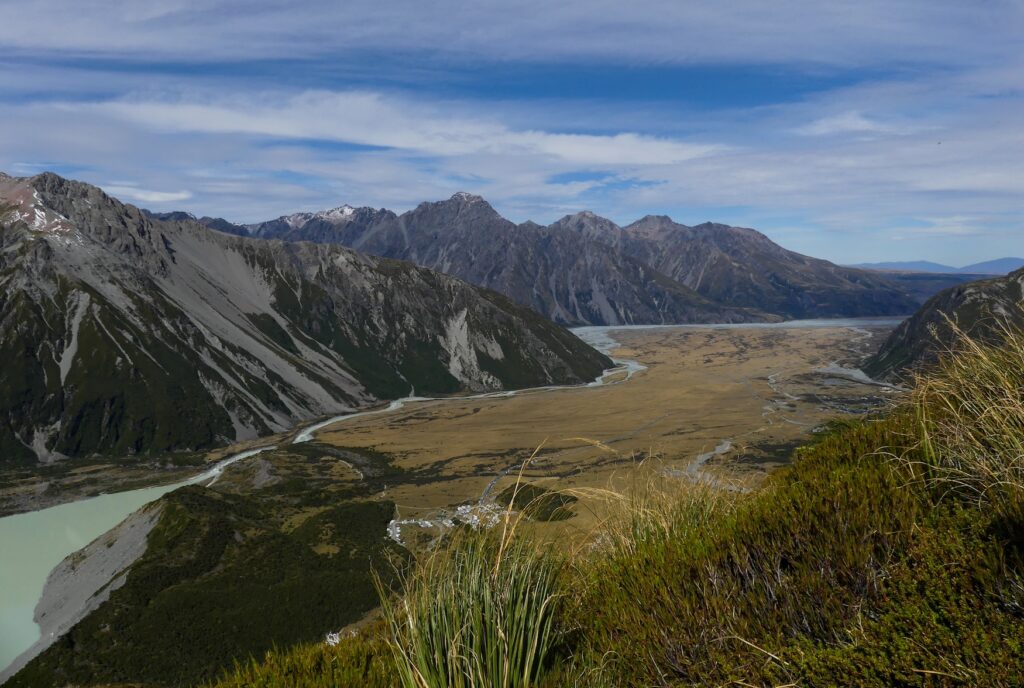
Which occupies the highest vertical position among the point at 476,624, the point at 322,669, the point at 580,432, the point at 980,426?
the point at 980,426

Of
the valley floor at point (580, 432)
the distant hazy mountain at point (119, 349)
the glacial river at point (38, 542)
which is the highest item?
the distant hazy mountain at point (119, 349)

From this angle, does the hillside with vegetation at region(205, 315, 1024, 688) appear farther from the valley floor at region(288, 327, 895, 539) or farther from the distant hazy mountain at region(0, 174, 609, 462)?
the distant hazy mountain at region(0, 174, 609, 462)

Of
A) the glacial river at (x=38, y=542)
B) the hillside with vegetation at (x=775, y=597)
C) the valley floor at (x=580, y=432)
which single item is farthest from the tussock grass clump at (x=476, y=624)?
the glacial river at (x=38, y=542)

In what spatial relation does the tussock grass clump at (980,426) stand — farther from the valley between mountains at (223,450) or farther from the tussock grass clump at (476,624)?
the tussock grass clump at (476,624)

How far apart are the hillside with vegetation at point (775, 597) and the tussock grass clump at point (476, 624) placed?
25 mm

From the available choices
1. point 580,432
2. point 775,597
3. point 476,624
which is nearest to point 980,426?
point 775,597

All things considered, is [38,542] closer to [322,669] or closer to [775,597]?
[322,669]

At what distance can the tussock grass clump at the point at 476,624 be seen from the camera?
5.80 metres

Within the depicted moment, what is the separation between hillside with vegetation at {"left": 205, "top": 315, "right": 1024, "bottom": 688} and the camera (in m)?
5.18

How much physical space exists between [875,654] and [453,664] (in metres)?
3.70

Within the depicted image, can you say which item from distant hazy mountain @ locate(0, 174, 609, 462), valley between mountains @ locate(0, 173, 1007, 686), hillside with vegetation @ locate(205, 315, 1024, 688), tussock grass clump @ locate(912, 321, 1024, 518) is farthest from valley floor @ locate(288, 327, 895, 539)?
hillside with vegetation @ locate(205, 315, 1024, 688)

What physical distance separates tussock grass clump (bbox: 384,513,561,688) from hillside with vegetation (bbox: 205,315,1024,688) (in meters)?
0.03

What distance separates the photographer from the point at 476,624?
6031 millimetres

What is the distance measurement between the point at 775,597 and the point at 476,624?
3.08 m
